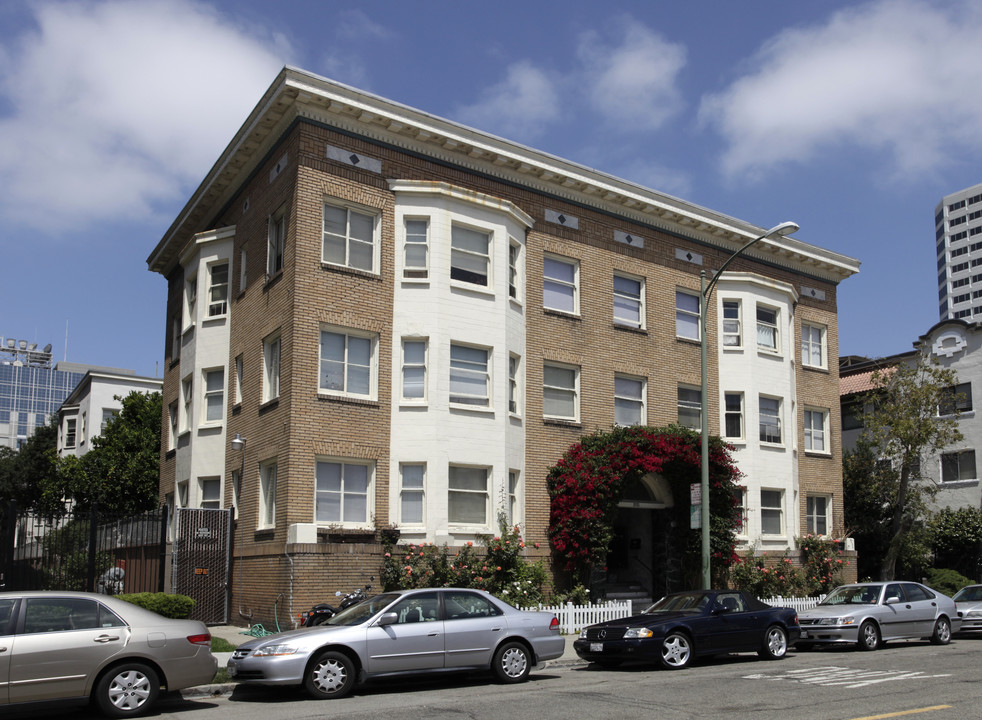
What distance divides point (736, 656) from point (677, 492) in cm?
884

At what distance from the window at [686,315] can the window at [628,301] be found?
4.90ft

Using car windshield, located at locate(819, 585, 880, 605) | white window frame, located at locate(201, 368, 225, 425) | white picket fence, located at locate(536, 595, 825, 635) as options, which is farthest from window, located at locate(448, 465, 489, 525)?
car windshield, located at locate(819, 585, 880, 605)

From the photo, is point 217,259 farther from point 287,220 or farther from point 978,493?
point 978,493

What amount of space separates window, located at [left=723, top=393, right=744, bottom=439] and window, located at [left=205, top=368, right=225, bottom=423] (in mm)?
14872

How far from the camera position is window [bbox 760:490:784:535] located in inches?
1151

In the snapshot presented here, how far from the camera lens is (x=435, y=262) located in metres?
23.0

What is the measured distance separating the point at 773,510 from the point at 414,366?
1342cm

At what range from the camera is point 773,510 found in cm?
2950

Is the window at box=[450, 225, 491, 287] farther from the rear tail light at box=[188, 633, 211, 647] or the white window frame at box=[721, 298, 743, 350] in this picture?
the rear tail light at box=[188, 633, 211, 647]

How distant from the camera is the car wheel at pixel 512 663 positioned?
1368 cm

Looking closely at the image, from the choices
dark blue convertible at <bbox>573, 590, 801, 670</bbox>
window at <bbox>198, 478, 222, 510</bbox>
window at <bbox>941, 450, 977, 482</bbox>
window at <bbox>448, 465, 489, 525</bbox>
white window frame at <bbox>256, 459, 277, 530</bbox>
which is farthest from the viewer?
window at <bbox>941, 450, 977, 482</bbox>

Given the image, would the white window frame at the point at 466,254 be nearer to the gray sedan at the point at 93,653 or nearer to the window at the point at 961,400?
the gray sedan at the point at 93,653

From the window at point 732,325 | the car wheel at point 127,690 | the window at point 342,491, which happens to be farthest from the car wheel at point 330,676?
the window at point 732,325

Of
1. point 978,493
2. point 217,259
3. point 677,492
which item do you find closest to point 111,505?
point 217,259
